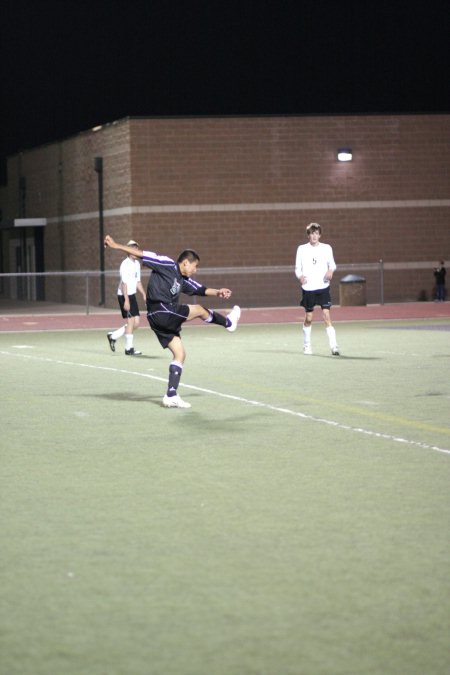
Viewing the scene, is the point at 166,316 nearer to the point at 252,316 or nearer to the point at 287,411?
the point at 287,411

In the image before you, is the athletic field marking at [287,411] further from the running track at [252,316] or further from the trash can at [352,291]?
the trash can at [352,291]

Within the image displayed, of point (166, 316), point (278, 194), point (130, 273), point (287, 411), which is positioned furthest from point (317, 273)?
point (278, 194)

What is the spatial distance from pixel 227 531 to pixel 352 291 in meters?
33.0

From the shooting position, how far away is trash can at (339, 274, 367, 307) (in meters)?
40.3

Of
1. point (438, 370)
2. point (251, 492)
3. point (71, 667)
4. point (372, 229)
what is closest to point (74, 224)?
point (372, 229)

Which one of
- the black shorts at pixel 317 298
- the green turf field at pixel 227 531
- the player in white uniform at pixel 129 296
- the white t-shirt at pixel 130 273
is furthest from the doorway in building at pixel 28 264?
the green turf field at pixel 227 531

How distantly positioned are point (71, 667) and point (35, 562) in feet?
6.00

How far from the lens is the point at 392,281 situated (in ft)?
143

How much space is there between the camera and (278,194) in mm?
42531

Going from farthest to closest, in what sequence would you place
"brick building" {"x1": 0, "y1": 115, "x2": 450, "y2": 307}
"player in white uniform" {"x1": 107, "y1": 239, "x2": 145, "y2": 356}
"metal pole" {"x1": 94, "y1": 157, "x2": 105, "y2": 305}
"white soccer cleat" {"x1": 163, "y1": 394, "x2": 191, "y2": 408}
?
"metal pole" {"x1": 94, "y1": 157, "x2": 105, "y2": 305} < "brick building" {"x1": 0, "y1": 115, "x2": 450, "y2": 307} < "player in white uniform" {"x1": 107, "y1": 239, "x2": 145, "y2": 356} < "white soccer cleat" {"x1": 163, "y1": 394, "x2": 191, "y2": 408}

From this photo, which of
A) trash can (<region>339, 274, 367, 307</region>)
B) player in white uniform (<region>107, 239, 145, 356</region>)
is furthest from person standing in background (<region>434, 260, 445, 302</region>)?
player in white uniform (<region>107, 239, 145, 356</region>)

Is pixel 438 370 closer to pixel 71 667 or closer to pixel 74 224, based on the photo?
pixel 71 667

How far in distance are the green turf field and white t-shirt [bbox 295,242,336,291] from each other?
5.23 metres

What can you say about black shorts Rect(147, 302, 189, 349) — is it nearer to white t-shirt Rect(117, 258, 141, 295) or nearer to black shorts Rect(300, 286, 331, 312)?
black shorts Rect(300, 286, 331, 312)
